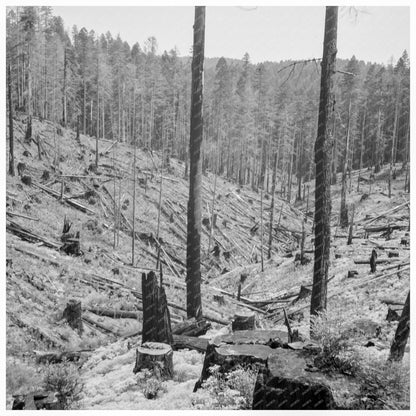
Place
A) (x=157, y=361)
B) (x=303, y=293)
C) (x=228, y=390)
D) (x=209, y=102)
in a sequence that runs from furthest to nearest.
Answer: (x=209, y=102), (x=303, y=293), (x=157, y=361), (x=228, y=390)

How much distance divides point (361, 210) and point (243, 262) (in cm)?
1580

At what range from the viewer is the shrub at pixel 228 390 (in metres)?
5.30

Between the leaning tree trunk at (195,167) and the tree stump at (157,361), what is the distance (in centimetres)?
A: 326

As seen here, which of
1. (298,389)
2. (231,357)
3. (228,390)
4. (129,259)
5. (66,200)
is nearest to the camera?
(298,389)

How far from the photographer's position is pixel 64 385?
6.62 metres

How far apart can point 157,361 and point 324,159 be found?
530cm

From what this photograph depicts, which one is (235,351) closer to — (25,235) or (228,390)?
(228,390)

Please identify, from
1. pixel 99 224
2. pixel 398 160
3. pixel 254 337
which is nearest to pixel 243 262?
pixel 99 224

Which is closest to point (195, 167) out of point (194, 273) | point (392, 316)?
point (194, 273)

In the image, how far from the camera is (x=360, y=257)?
62.6 feet

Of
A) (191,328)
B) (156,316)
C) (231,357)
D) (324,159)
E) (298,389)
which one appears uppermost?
(324,159)

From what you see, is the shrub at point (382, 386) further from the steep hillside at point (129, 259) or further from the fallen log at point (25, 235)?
the fallen log at point (25, 235)
